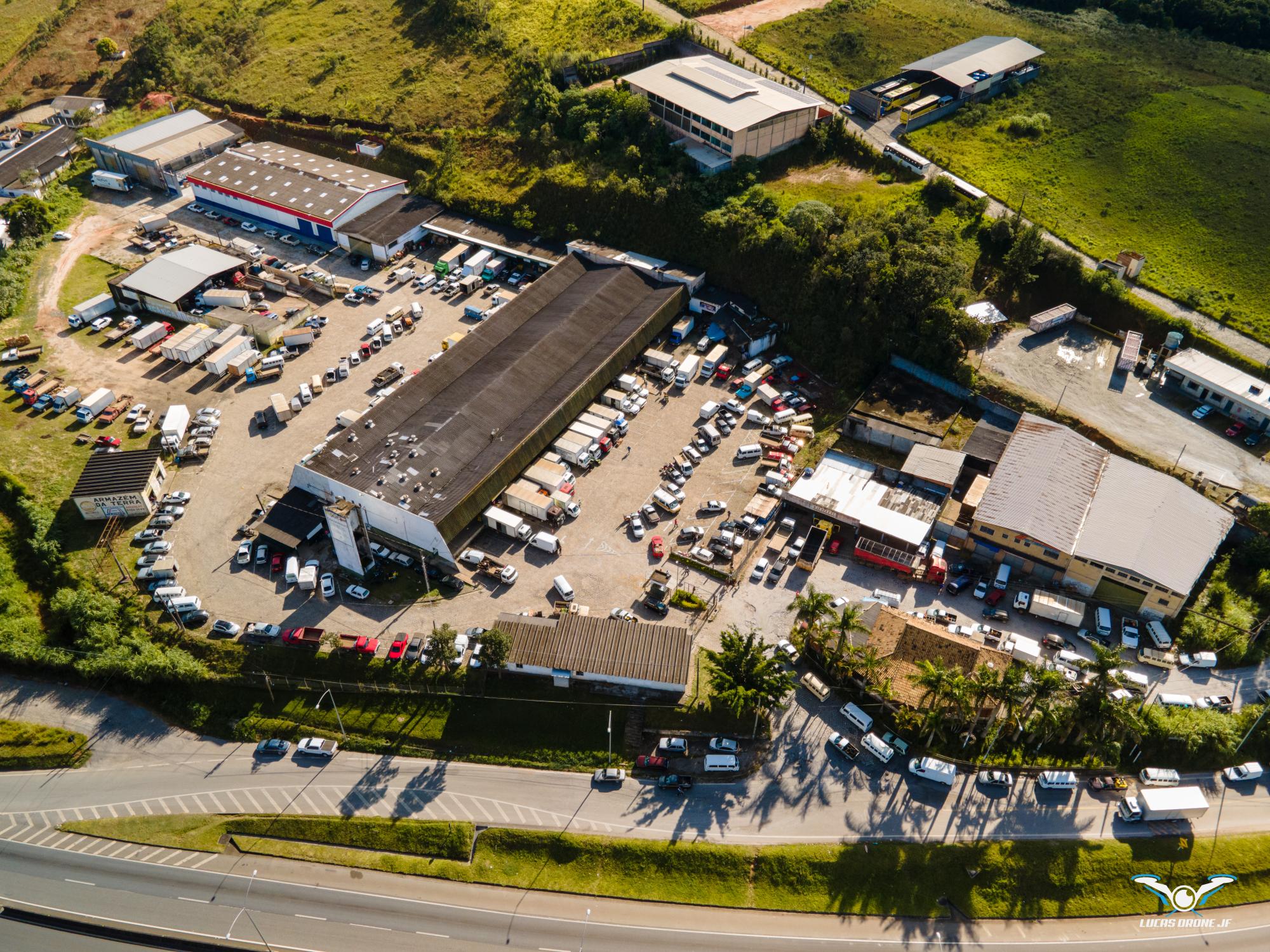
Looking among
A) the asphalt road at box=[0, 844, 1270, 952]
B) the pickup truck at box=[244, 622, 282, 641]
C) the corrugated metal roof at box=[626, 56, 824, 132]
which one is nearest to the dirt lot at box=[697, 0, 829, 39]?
the corrugated metal roof at box=[626, 56, 824, 132]

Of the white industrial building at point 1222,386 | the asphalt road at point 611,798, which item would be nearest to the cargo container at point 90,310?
the asphalt road at point 611,798

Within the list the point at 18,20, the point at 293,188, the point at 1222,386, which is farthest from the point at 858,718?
the point at 18,20

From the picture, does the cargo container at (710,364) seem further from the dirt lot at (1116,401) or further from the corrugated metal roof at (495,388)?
the dirt lot at (1116,401)

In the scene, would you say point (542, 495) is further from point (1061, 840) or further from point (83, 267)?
point (83, 267)

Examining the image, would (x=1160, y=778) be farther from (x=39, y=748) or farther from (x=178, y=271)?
(x=178, y=271)

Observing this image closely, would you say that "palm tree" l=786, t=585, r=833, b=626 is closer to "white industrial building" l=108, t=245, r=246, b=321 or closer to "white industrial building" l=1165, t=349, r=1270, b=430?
"white industrial building" l=1165, t=349, r=1270, b=430
